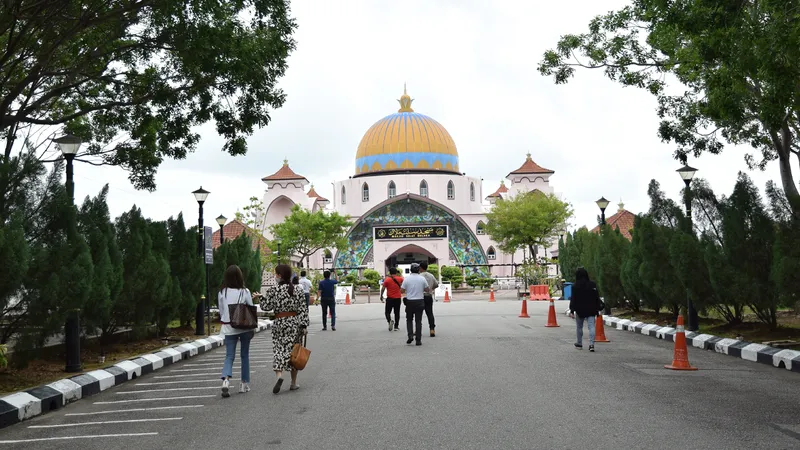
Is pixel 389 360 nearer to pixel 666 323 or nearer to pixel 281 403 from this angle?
pixel 281 403

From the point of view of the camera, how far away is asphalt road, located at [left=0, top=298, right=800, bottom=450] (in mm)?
6812

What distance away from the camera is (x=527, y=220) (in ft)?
193

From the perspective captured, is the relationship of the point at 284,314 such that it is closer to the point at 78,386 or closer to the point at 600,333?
the point at 78,386

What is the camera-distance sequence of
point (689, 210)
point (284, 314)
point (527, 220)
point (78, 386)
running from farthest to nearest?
point (527, 220) < point (689, 210) < point (78, 386) < point (284, 314)

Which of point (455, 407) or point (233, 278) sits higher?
point (233, 278)

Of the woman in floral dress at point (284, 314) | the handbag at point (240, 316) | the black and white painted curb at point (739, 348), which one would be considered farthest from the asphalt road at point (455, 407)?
the handbag at point (240, 316)

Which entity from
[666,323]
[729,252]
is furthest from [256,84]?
[666,323]

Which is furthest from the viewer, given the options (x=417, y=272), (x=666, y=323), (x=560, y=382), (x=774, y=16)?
(x=666, y=323)

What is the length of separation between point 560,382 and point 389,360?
3685 mm

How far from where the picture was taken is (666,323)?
1923cm

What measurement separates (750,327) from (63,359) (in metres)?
12.7

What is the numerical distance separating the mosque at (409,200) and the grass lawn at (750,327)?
45.9 meters

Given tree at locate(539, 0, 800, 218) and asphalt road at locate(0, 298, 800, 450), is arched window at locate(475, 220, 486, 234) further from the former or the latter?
asphalt road at locate(0, 298, 800, 450)

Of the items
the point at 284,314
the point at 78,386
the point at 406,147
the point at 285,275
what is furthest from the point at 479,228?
the point at 78,386
